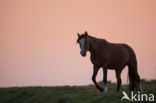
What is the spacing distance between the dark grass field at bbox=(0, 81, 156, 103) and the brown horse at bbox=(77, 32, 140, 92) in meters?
0.85

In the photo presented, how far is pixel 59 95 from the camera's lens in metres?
20.3

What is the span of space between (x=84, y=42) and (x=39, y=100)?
12.6ft

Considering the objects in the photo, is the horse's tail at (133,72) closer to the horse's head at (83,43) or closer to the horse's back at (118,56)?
the horse's back at (118,56)

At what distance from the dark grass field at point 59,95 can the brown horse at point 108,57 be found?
845 millimetres

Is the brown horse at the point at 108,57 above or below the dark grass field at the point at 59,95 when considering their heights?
above

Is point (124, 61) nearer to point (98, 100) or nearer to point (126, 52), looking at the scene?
point (126, 52)

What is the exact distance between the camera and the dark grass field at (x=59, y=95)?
1769cm

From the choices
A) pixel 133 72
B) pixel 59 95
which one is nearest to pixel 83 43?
pixel 59 95

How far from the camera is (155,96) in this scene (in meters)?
17.2

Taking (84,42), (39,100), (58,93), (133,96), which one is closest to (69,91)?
(58,93)

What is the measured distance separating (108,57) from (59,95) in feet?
10.8

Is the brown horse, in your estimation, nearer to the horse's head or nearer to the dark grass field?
the horse's head

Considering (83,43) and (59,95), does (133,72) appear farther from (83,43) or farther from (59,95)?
(59,95)

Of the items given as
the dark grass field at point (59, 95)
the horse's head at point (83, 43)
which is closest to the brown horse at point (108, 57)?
the horse's head at point (83, 43)
